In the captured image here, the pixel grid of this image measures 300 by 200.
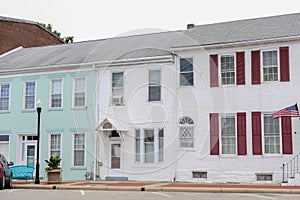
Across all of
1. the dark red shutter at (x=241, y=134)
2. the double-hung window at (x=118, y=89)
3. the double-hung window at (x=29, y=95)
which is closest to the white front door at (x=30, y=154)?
the double-hung window at (x=29, y=95)

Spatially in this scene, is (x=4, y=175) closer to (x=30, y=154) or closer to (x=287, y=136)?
(x=30, y=154)

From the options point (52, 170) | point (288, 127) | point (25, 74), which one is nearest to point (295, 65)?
point (288, 127)

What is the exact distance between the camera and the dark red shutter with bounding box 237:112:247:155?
23891 mm

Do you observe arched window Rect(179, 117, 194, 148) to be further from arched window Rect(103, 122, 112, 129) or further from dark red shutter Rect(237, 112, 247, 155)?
arched window Rect(103, 122, 112, 129)

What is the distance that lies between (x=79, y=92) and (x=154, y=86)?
4.74 m

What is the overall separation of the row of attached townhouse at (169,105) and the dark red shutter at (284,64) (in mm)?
45

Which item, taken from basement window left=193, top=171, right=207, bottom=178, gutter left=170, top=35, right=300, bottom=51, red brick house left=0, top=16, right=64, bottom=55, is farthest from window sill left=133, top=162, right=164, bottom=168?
red brick house left=0, top=16, right=64, bottom=55

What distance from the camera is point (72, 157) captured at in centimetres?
2817

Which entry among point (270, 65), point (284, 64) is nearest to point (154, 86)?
point (270, 65)

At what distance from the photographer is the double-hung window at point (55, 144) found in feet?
94.7

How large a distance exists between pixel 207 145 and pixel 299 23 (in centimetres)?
758

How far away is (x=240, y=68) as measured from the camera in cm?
2450

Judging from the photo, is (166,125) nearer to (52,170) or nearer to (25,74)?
(52,170)

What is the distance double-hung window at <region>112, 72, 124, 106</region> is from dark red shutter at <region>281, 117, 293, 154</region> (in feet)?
28.4
